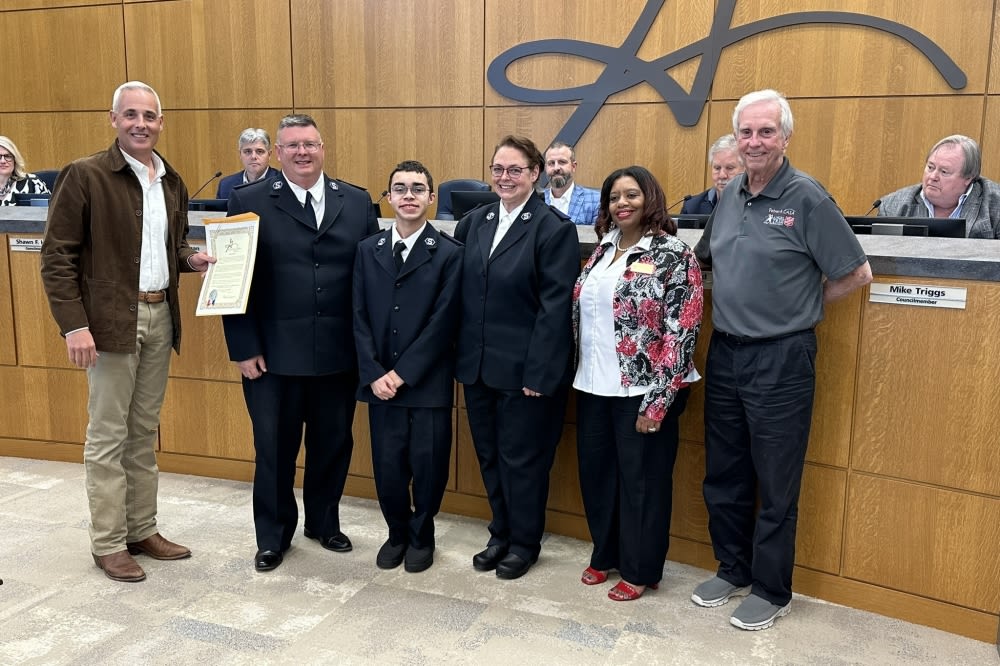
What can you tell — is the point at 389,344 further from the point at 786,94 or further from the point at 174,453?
the point at 786,94

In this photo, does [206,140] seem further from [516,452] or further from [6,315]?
[516,452]

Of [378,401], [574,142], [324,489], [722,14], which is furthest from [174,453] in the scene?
[722,14]

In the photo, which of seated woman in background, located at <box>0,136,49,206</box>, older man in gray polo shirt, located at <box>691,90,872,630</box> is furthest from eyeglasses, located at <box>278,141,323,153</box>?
seated woman in background, located at <box>0,136,49,206</box>

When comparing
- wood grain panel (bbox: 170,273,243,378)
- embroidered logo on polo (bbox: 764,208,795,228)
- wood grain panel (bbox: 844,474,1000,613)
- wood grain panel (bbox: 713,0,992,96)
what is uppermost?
wood grain panel (bbox: 713,0,992,96)

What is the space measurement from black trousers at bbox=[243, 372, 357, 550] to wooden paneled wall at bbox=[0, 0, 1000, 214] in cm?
349

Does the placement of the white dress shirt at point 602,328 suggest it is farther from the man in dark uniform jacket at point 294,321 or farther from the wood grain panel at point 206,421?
the wood grain panel at point 206,421

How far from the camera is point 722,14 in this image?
17.6ft

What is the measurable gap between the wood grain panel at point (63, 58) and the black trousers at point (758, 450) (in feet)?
21.0

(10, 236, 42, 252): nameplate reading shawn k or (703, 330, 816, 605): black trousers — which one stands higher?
(10, 236, 42, 252): nameplate reading shawn k

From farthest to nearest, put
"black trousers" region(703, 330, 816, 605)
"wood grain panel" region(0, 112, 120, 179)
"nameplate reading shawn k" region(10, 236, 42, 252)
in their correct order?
1. "wood grain panel" region(0, 112, 120, 179)
2. "nameplate reading shawn k" region(10, 236, 42, 252)
3. "black trousers" region(703, 330, 816, 605)

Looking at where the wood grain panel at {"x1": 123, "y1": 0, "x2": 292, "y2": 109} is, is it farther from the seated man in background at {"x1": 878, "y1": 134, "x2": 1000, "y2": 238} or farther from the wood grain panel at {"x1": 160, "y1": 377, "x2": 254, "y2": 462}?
the seated man in background at {"x1": 878, "y1": 134, "x2": 1000, "y2": 238}

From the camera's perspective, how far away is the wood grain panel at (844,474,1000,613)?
8.25ft

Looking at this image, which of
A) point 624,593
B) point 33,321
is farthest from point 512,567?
point 33,321

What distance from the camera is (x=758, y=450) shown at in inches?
103
